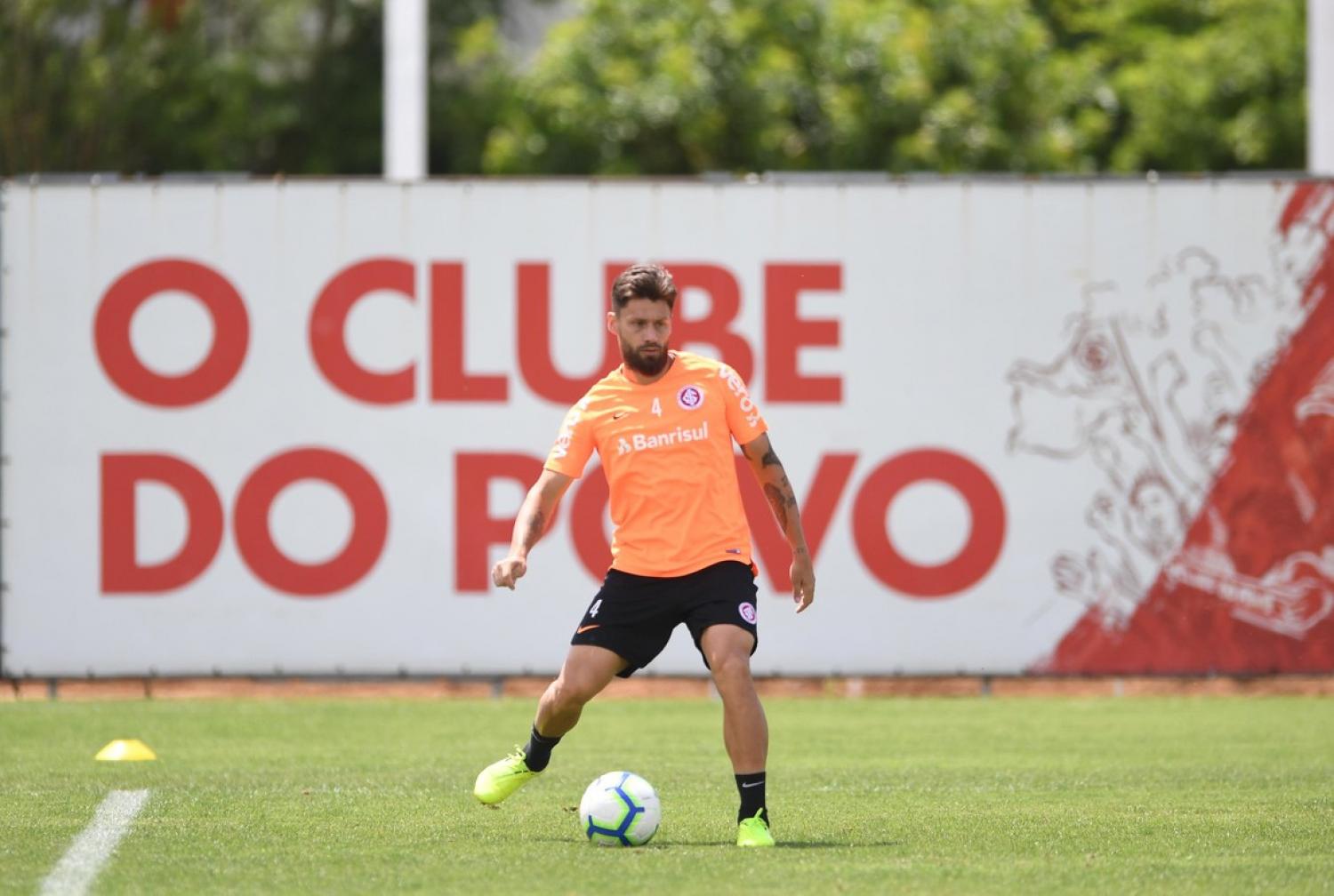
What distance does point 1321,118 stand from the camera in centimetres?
1806

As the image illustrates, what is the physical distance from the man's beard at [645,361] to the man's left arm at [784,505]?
45 cm

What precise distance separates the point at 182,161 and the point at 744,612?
75.1 feet

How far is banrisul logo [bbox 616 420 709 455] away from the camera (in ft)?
24.4

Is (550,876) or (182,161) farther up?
(182,161)

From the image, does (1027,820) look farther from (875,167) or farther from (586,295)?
(875,167)

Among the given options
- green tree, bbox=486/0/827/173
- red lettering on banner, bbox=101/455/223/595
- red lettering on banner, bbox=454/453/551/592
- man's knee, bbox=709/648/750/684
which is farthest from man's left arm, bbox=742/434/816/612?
green tree, bbox=486/0/827/173

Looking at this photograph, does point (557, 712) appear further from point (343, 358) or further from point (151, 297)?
point (151, 297)

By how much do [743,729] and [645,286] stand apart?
1657 mm

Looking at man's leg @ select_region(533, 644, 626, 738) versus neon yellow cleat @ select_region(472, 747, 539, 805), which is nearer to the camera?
man's leg @ select_region(533, 644, 626, 738)

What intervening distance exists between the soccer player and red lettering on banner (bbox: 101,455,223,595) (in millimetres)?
7592

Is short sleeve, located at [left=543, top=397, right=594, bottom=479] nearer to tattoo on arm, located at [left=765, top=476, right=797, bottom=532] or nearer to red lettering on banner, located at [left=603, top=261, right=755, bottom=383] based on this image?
tattoo on arm, located at [left=765, top=476, right=797, bottom=532]

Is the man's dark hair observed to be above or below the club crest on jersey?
above

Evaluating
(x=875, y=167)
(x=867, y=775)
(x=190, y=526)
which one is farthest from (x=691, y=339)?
Result: (x=875, y=167)

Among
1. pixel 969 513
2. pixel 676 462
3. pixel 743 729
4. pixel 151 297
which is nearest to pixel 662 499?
pixel 676 462
